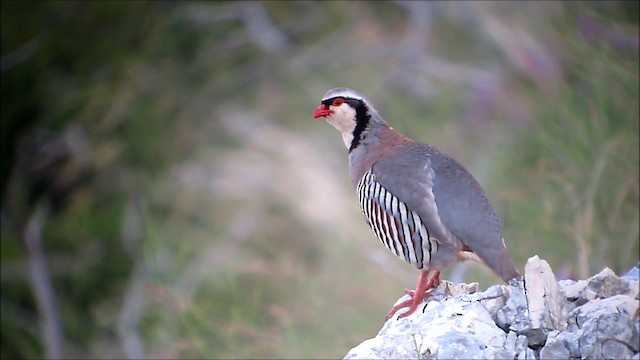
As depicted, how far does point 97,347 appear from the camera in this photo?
8.05m

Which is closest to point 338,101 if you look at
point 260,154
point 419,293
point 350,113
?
point 350,113

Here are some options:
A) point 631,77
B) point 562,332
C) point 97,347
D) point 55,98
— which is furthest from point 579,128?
point 55,98

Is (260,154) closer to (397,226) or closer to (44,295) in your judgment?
(44,295)

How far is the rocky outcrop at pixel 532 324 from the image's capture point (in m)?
2.53

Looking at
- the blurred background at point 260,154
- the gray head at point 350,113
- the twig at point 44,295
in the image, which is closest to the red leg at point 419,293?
the gray head at point 350,113

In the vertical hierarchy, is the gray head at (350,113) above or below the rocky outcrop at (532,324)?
above

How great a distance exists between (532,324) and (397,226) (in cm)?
97

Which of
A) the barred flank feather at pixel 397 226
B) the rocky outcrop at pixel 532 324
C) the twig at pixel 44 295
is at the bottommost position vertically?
the rocky outcrop at pixel 532 324

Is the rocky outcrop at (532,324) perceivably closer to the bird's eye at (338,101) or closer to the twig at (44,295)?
the bird's eye at (338,101)

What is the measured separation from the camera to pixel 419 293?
3.33 metres

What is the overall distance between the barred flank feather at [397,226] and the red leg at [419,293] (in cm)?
6

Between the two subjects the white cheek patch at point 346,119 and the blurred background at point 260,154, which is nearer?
the white cheek patch at point 346,119

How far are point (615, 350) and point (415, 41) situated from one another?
25.5ft

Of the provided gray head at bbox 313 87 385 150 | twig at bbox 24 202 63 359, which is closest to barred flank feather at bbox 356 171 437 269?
gray head at bbox 313 87 385 150
